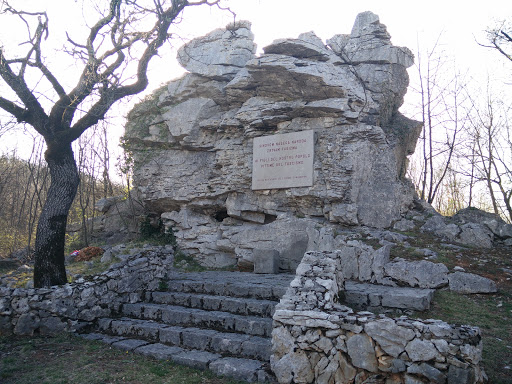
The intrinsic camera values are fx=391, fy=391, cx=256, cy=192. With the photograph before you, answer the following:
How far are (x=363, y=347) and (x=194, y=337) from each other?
2.56 metres

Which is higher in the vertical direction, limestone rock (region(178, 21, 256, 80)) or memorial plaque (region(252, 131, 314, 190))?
limestone rock (region(178, 21, 256, 80))

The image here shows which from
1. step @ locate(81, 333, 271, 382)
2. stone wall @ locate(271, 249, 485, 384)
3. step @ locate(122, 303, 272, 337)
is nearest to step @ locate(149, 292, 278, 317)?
step @ locate(122, 303, 272, 337)

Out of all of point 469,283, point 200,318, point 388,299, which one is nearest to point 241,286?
point 200,318

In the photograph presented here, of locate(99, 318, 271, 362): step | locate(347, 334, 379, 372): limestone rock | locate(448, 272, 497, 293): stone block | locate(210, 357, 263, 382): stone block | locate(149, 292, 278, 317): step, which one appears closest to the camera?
locate(347, 334, 379, 372): limestone rock

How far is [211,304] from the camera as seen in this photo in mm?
6684

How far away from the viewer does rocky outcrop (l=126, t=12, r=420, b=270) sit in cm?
970

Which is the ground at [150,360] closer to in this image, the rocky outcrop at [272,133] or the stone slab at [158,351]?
the stone slab at [158,351]

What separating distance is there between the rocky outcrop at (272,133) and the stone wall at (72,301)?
3297 mm

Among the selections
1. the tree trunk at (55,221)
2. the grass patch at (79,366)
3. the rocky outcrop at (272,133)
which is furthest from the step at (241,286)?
the tree trunk at (55,221)

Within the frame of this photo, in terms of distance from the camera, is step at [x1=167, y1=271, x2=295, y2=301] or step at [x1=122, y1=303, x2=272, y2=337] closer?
step at [x1=122, y1=303, x2=272, y2=337]

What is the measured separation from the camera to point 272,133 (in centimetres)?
1070

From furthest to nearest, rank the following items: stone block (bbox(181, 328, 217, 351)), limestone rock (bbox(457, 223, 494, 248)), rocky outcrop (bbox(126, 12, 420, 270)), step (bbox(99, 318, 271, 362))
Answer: rocky outcrop (bbox(126, 12, 420, 270)) → limestone rock (bbox(457, 223, 494, 248)) → stone block (bbox(181, 328, 217, 351)) → step (bbox(99, 318, 271, 362))

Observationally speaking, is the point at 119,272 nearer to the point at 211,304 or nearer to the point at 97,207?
the point at 211,304

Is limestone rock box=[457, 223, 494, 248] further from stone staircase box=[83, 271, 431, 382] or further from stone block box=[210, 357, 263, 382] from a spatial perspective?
stone block box=[210, 357, 263, 382]
